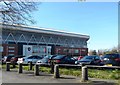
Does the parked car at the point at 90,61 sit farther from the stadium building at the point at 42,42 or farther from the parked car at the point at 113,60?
the stadium building at the point at 42,42

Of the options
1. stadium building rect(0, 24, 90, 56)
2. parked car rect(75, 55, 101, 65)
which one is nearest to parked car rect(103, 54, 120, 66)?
parked car rect(75, 55, 101, 65)

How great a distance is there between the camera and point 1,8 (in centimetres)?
2350

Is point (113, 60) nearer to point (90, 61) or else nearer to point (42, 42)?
point (90, 61)

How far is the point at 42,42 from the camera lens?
357 ft

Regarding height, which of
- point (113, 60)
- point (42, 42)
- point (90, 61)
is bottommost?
point (90, 61)

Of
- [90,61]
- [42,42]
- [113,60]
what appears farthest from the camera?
[42,42]

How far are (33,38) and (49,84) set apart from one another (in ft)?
304

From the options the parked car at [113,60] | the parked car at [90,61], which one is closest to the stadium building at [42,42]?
the parked car at [90,61]

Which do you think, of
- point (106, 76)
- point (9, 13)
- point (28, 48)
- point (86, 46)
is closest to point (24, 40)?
point (28, 48)

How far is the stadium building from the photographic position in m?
95.8

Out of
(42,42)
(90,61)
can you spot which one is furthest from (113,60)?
(42,42)

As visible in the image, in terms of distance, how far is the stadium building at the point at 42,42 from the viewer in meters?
95.8

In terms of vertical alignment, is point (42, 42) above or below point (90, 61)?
above

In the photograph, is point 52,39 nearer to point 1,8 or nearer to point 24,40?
point 24,40
